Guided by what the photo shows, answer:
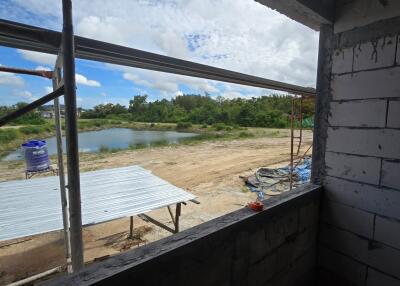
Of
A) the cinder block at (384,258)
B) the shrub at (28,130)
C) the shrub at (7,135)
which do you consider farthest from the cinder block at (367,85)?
the shrub at (28,130)

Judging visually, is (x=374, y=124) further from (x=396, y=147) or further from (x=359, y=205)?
(x=359, y=205)

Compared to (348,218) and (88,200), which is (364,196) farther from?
(88,200)

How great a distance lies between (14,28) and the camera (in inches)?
31.9

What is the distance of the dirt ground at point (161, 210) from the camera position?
330 centimetres

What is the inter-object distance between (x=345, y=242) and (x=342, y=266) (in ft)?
0.64

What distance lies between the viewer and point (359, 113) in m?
1.66

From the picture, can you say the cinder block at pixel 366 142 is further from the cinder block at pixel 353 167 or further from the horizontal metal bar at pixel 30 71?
the horizontal metal bar at pixel 30 71

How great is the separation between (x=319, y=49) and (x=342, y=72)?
0.91ft

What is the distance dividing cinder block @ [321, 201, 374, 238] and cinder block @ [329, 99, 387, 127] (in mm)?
617

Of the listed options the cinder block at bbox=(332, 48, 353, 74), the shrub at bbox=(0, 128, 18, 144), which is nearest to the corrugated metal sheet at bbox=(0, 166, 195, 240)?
the cinder block at bbox=(332, 48, 353, 74)

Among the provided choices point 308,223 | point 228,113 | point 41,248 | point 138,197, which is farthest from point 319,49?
point 228,113

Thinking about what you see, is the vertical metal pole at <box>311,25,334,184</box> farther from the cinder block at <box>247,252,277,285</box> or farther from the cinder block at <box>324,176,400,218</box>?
the cinder block at <box>247,252,277,285</box>

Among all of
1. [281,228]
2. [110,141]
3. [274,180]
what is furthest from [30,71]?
[110,141]

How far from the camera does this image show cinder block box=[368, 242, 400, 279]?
157 cm
